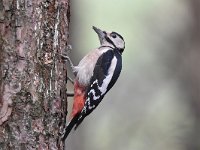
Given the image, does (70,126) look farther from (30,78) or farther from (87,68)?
(87,68)

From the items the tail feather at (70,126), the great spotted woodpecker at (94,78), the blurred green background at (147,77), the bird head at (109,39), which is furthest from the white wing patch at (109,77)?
the blurred green background at (147,77)

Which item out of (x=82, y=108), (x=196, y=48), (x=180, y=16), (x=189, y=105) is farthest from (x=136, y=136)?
(x=82, y=108)

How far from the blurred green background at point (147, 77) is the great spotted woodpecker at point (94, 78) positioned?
10.1 feet

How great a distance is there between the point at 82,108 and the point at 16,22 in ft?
3.59

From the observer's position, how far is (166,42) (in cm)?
1075

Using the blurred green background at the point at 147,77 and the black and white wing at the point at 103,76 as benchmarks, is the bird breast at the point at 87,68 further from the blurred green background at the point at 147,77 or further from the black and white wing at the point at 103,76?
the blurred green background at the point at 147,77

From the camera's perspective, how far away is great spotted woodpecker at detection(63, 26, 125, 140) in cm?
506

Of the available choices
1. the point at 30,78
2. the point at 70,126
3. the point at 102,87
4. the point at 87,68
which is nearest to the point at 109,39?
the point at 87,68

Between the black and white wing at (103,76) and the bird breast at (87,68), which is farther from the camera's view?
the bird breast at (87,68)

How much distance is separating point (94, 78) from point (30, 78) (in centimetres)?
124

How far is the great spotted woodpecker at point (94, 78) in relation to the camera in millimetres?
5062

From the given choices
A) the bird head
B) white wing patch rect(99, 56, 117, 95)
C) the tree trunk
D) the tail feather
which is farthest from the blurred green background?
the tree trunk

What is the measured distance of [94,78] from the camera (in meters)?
5.42

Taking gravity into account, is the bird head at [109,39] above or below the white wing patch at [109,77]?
above
